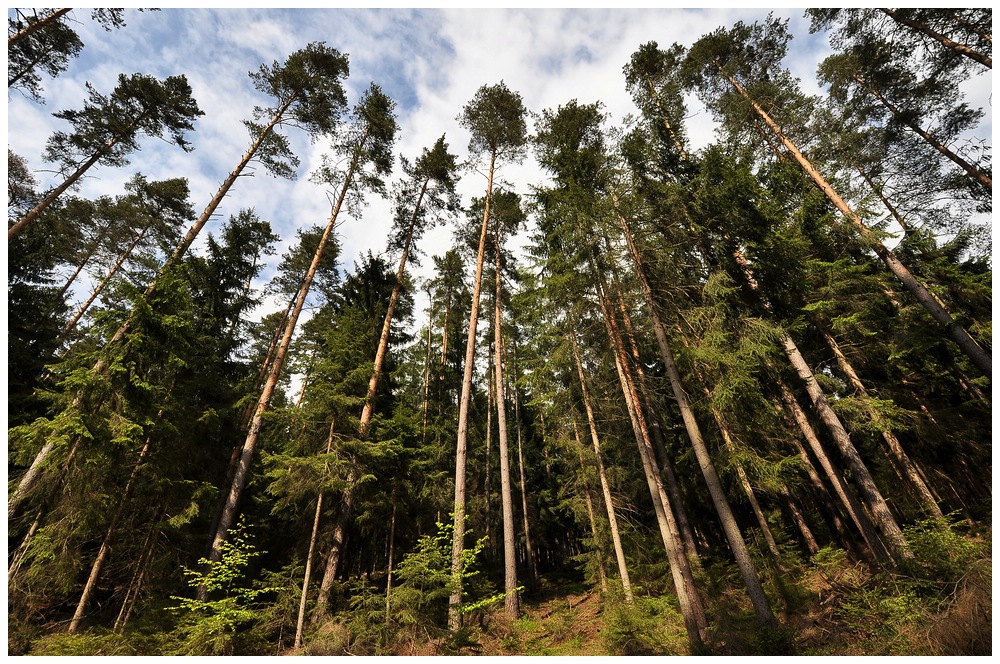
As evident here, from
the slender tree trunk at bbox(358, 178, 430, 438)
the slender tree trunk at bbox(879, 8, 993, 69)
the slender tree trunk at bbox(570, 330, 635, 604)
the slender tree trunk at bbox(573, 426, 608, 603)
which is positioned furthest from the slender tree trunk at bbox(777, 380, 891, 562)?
the slender tree trunk at bbox(358, 178, 430, 438)

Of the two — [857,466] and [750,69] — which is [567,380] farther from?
[750,69]

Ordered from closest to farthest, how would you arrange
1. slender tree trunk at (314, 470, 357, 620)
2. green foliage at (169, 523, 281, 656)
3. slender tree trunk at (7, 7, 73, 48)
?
green foliage at (169, 523, 281, 656) → slender tree trunk at (314, 470, 357, 620) → slender tree trunk at (7, 7, 73, 48)

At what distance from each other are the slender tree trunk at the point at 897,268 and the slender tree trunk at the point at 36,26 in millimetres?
22309

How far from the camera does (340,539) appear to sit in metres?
10.3

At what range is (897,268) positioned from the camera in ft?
33.0

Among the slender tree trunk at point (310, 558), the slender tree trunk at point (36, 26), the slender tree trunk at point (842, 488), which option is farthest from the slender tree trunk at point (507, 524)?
the slender tree trunk at point (36, 26)

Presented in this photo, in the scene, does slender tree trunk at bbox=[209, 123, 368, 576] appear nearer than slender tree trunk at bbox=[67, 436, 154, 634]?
No

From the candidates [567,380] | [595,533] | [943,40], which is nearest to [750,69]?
[943,40]

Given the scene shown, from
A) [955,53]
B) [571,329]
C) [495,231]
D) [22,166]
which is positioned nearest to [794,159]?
[955,53]

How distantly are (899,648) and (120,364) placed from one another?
1575cm

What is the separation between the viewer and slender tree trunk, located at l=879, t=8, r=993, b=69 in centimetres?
997

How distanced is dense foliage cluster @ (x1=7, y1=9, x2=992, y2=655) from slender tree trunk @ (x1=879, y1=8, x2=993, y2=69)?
8 cm

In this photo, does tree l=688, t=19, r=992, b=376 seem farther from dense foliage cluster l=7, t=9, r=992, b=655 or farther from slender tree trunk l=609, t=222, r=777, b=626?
slender tree trunk l=609, t=222, r=777, b=626

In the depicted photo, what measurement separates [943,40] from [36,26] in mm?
Answer: 26081
